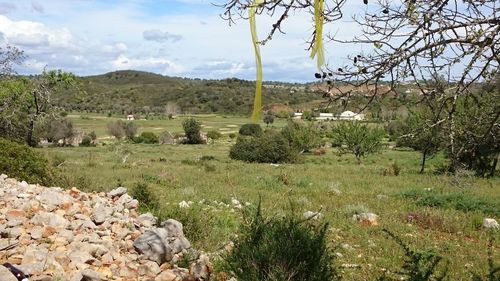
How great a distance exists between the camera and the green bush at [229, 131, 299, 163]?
38.6 metres

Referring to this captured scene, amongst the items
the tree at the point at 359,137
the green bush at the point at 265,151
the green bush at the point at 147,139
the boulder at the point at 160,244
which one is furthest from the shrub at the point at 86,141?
the boulder at the point at 160,244

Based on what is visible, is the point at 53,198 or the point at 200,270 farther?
the point at 53,198

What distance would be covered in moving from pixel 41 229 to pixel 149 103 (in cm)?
12310

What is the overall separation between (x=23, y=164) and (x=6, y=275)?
20.9 feet

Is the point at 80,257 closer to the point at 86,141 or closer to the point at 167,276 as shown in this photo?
the point at 167,276

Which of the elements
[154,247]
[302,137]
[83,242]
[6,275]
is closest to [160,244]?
[154,247]

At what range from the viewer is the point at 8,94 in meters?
23.0

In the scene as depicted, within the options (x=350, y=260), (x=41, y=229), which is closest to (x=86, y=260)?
(x=41, y=229)

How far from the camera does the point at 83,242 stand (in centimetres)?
634

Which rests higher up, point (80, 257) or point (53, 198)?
point (53, 198)

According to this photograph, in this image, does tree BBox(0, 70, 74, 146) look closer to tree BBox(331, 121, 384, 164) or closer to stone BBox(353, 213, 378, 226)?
stone BBox(353, 213, 378, 226)

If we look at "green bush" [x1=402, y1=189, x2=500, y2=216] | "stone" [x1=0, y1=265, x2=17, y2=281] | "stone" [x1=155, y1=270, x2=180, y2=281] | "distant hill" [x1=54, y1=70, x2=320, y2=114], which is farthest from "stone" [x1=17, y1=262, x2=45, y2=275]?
"distant hill" [x1=54, y1=70, x2=320, y2=114]

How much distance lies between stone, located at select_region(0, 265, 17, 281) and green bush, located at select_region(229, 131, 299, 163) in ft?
111

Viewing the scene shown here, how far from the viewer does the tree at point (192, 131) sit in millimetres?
67062
